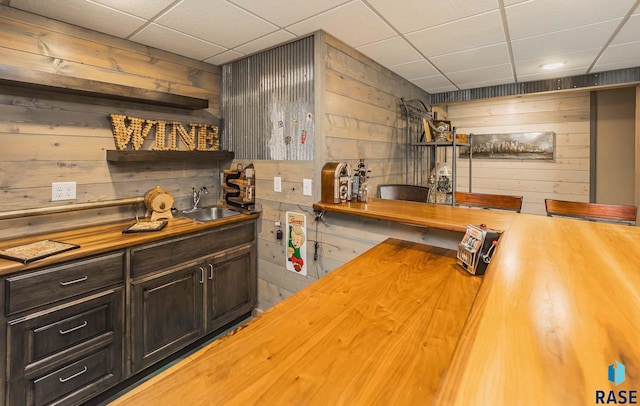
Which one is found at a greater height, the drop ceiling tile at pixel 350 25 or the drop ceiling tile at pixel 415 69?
the drop ceiling tile at pixel 415 69

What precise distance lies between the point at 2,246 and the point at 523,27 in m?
3.67

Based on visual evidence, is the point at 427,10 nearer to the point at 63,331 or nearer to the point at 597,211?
the point at 597,211

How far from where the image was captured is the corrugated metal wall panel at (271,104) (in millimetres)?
2498

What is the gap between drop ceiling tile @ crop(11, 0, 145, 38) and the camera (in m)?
1.91

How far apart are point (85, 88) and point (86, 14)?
46 centimetres

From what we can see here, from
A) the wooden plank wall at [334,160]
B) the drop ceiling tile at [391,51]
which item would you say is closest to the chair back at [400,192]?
the wooden plank wall at [334,160]

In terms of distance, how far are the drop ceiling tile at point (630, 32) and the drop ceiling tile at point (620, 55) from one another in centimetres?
11

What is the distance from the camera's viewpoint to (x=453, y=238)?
188cm

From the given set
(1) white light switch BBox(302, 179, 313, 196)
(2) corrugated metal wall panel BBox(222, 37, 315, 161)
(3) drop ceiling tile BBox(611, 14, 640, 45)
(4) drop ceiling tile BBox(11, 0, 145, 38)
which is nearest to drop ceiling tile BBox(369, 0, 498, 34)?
(2) corrugated metal wall panel BBox(222, 37, 315, 161)

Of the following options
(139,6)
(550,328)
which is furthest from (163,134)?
(550,328)

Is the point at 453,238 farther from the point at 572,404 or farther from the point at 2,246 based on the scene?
the point at 2,246

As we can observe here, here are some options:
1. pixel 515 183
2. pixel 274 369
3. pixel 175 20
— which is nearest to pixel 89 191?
pixel 175 20

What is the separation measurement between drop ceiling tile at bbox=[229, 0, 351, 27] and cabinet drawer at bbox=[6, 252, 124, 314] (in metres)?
1.74

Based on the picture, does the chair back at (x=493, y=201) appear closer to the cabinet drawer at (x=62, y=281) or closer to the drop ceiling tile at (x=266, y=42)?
the drop ceiling tile at (x=266, y=42)
